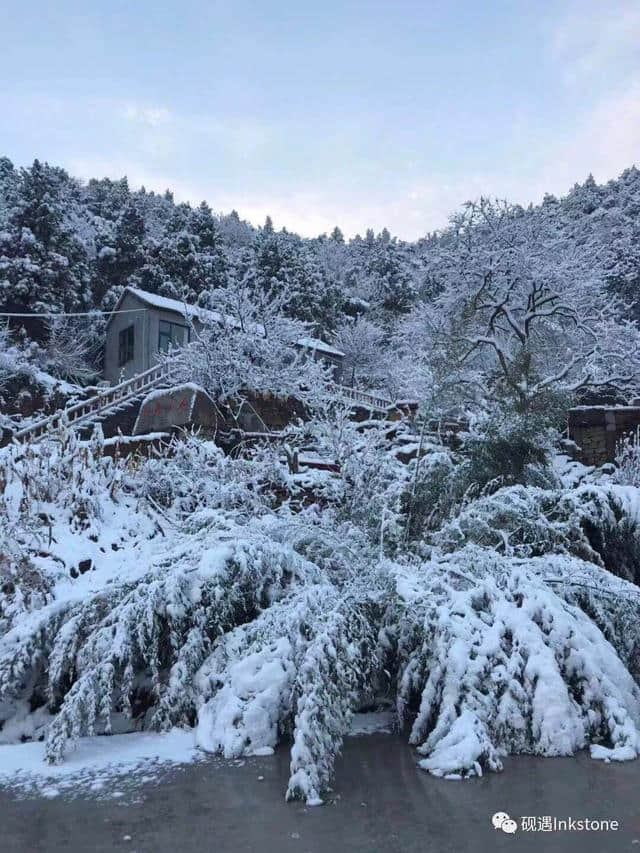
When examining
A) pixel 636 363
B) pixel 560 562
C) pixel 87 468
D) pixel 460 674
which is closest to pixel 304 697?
pixel 460 674

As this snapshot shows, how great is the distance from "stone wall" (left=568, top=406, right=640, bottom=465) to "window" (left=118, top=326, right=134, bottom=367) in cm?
1927

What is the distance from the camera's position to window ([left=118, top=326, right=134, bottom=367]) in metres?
28.2

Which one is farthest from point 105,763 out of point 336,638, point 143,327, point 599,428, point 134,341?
point 134,341

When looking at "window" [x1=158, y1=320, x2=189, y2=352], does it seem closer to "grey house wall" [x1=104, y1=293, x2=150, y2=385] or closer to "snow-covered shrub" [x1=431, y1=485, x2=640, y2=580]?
"grey house wall" [x1=104, y1=293, x2=150, y2=385]

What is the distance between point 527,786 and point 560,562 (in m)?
1.78

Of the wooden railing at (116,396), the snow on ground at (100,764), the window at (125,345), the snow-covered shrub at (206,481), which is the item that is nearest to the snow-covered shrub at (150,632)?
the snow on ground at (100,764)

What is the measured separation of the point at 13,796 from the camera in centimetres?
295

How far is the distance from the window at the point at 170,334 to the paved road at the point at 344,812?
25.2 meters

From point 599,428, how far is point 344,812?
530 inches

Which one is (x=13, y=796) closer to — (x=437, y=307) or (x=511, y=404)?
(x=511, y=404)

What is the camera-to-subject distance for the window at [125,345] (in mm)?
28219

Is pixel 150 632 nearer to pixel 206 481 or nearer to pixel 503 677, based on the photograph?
pixel 503 677

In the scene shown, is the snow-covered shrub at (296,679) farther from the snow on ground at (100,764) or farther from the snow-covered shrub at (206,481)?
the snow-covered shrub at (206,481)

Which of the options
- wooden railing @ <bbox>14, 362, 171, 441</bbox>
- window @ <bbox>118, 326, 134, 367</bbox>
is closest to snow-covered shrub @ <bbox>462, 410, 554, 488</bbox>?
wooden railing @ <bbox>14, 362, 171, 441</bbox>
